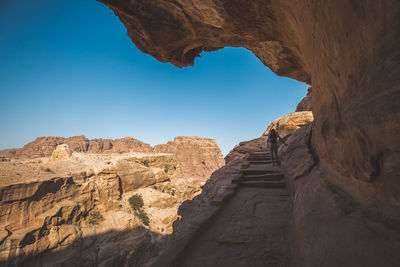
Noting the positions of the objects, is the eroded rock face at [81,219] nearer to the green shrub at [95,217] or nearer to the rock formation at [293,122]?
the green shrub at [95,217]

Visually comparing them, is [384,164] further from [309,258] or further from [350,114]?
[309,258]

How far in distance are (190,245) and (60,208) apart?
2185 cm

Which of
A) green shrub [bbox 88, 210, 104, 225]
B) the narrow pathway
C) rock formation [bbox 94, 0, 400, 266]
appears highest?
rock formation [bbox 94, 0, 400, 266]

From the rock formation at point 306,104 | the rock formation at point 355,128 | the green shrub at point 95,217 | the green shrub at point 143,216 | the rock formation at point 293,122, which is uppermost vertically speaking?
the rock formation at point 306,104

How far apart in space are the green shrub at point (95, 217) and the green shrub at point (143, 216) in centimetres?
460

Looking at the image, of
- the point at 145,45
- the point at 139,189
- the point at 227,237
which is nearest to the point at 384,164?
the point at 227,237

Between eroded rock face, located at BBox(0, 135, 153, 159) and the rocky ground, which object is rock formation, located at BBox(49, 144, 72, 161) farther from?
eroded rock face, located at BBox(0, 135, 153, 159)

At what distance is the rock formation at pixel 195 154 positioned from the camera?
166 feet

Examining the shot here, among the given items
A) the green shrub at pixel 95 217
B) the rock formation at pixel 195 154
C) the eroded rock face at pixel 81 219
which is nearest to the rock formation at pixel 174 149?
the rock formation at pixel 195 154

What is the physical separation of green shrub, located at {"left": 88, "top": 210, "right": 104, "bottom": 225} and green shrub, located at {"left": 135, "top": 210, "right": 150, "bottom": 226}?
460cm

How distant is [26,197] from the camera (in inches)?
579

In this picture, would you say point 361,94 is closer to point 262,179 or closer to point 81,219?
point 262,179

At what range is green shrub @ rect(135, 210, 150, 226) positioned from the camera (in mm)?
22209

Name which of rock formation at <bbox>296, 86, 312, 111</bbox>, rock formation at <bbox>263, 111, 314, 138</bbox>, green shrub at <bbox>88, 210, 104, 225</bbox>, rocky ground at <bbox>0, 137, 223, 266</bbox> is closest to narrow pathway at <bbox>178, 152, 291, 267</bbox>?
rock formation at <bbox>263, 111, 314, 138</bbox>
